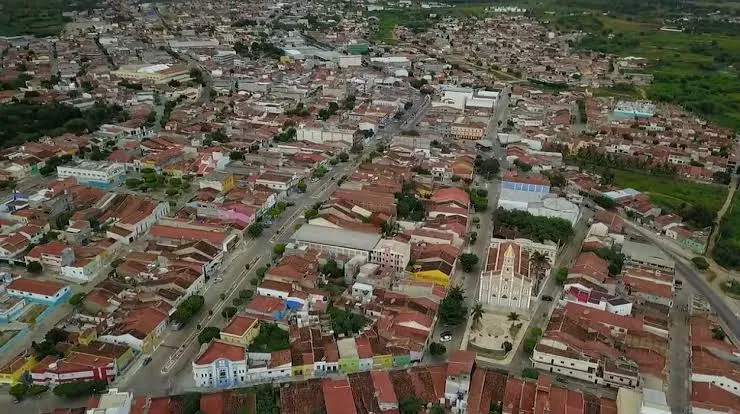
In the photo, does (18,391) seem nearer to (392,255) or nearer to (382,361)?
(382,361)

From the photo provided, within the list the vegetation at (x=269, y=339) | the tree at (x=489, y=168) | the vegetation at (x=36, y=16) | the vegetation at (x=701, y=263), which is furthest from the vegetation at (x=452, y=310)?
the vegetation at (x=36, y=16)

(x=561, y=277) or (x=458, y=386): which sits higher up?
(x=458, y=386)

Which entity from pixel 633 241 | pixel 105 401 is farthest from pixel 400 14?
pixel 105 401

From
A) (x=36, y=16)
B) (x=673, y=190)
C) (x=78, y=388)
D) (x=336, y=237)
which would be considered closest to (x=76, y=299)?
(x=78, y=388)

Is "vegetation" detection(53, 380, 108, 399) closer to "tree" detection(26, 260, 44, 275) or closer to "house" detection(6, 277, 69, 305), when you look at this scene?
"house" detection(6, 277, 69, 305)

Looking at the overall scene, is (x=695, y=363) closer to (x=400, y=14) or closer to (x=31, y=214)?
(x=31, y=214)
